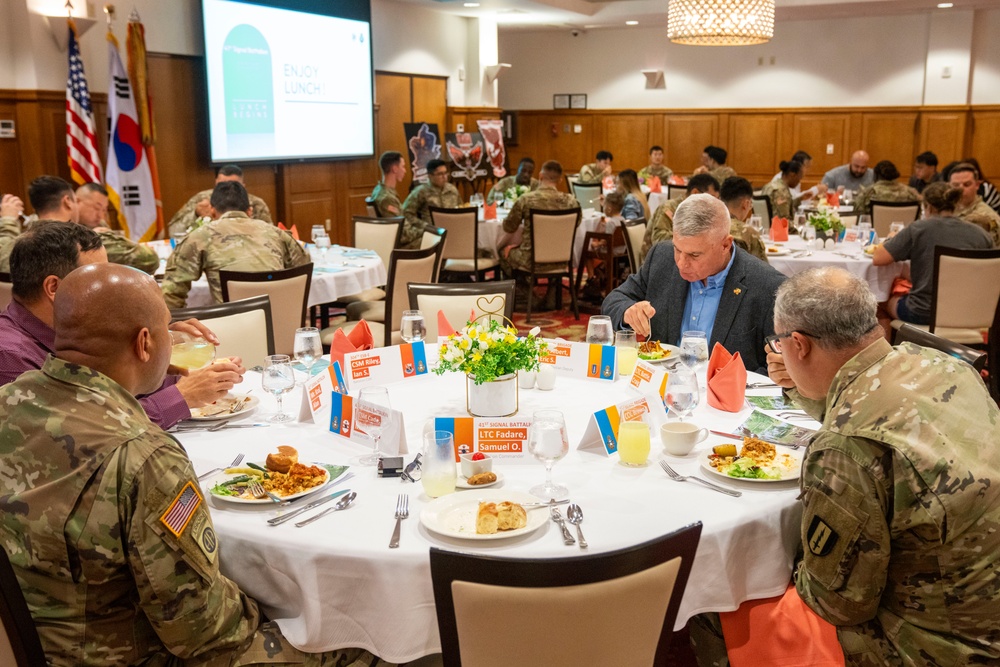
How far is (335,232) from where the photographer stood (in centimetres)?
1101

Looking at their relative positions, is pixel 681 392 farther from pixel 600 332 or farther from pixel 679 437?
pixel 600 332

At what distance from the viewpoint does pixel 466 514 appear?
6.37 feet

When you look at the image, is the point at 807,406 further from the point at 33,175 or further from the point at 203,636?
the point at 33,175

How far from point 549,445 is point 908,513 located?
0.74 metres

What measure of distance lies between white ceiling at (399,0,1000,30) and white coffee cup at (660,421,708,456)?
32.3 feet

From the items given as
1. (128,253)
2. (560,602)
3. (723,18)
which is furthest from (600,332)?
(723,18)

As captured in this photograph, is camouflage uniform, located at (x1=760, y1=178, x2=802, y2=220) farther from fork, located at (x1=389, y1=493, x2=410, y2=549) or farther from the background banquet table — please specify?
fork, located at (x1=389, y1=493, x2=410, y2=549)

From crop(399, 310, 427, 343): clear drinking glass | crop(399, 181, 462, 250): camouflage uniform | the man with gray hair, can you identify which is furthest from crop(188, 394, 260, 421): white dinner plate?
crop(399, 181, 462, 250): camouflage uniform

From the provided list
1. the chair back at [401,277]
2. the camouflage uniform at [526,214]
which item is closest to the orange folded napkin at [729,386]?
the chair back at [401,277]

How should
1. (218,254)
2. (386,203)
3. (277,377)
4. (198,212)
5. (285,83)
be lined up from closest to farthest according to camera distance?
(277,377) → (218,254) → (198,212) → (386,203) → (285,83)

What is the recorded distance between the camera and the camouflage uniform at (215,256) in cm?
452

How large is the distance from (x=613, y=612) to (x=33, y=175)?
23.3ft

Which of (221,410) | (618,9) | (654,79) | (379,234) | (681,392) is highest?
(618,9)

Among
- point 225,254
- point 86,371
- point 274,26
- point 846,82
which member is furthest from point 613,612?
point 846,82
